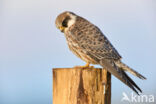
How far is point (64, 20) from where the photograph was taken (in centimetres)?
419

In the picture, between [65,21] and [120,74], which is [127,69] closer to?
[120,74]

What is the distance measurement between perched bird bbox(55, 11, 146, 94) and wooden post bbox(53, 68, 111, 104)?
1.11 feet

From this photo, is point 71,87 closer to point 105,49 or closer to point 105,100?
point 105,100

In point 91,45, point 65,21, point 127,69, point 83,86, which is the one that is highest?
point 65,21

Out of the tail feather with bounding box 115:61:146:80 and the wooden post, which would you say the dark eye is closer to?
the tail feather with bounding box 115:61:146:80

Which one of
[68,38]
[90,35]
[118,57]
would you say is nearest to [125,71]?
[118,57]

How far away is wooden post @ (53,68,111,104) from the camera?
2799 mm

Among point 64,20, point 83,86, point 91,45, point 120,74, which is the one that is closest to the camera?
point 83,86

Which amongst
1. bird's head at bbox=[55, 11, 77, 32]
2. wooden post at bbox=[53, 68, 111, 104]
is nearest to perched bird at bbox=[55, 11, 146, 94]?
bird's head at bbox=[55, 11, 77, 32]

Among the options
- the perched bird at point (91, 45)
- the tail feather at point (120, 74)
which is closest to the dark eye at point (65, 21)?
the perched bird at point (91, 45)

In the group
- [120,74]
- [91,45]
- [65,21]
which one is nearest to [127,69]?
[120,74]

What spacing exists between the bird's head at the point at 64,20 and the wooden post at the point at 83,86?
1340 millimetres

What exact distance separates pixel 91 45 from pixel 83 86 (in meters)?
1.09

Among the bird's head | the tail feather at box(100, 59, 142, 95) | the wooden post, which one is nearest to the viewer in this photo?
the wooden post
